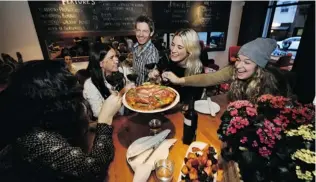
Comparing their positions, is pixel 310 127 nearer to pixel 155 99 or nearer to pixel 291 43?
pixel 155 99

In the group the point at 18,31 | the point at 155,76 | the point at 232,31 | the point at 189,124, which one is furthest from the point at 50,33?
the point at 232,31

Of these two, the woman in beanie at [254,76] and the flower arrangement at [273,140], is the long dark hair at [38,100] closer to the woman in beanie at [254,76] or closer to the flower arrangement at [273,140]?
the flower arrangement at [273,140]

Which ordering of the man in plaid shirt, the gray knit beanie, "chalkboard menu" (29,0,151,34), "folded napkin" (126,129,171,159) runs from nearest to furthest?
"folded napkin" (126,129,171,159)
the gray knit beanie
the man in plaid shirt
"chalkboard menu" (29,0,151,34)

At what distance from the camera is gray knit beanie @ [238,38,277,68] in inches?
50.5

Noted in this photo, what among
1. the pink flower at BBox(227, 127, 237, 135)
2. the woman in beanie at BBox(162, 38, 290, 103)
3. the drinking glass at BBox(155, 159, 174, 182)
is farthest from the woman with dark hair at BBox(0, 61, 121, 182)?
the woman in beanie at BBox(162, 38, 290, 103)

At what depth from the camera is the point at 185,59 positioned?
181 cm

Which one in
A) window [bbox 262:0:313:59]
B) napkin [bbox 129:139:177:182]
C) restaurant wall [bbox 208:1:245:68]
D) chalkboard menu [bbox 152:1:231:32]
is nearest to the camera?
napkin [bbox 129:139:177:182]

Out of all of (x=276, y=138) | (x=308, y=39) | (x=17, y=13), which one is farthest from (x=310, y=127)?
(x=17, y=13)

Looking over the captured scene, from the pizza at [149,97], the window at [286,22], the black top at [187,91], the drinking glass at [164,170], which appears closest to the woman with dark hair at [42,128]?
the drinking glass at [164,170]

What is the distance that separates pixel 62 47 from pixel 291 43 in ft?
15.4

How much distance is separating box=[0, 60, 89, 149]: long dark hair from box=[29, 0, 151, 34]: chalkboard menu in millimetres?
2944

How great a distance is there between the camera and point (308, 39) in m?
2.96

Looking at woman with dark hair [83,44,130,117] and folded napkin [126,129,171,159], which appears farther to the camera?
woman with dark hair [83,44,130,117]

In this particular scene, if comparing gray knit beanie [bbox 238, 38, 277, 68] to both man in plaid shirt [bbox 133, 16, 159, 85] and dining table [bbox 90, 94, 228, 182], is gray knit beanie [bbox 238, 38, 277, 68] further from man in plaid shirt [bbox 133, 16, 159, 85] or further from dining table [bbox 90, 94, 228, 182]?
man in plaid shirt [bbox 133, 16, 159, 85]
